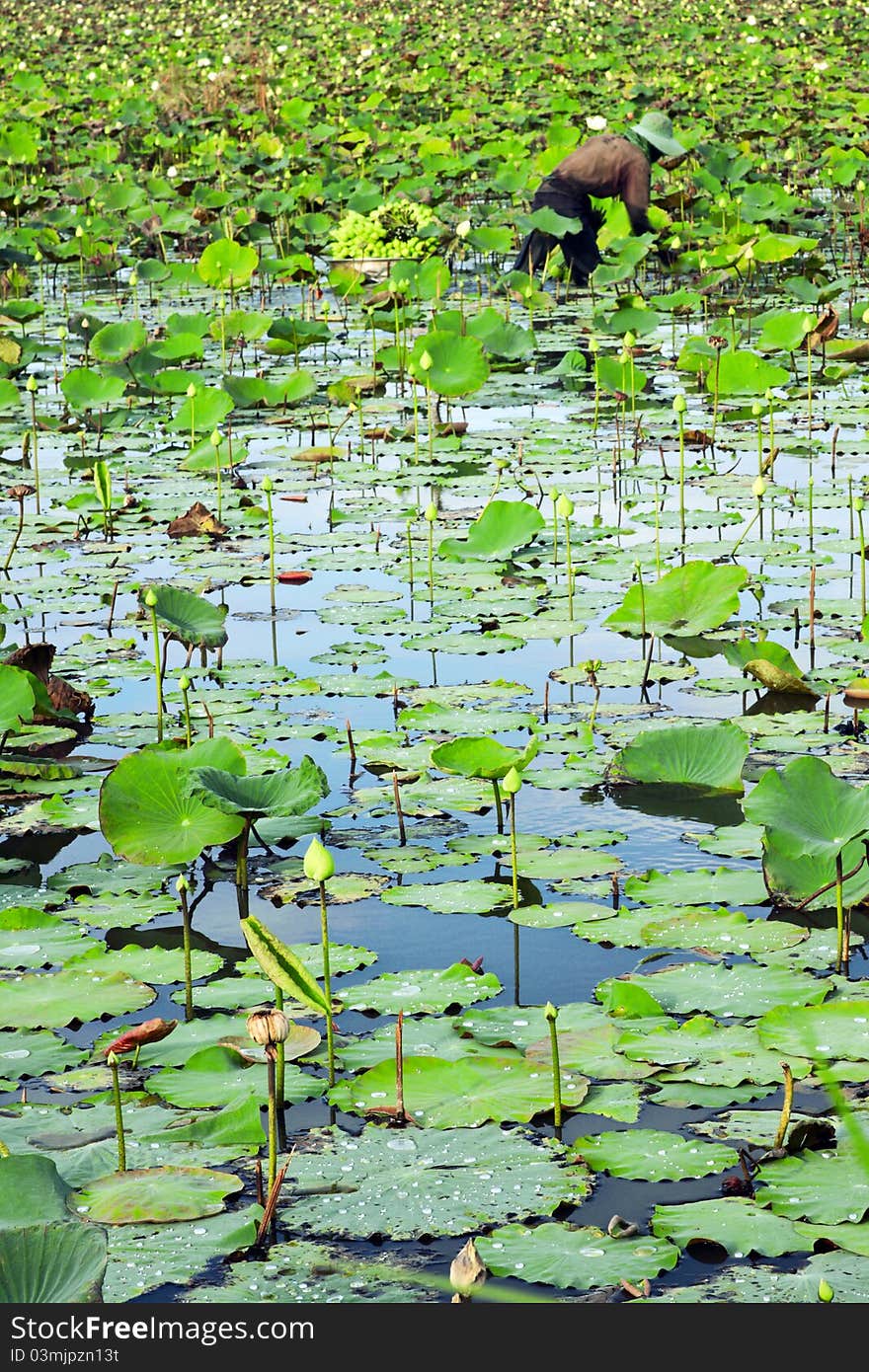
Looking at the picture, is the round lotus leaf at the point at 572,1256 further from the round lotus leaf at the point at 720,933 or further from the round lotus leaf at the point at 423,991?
the round lotus leaf at the point at 720,933

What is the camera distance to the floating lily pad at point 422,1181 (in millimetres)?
2125

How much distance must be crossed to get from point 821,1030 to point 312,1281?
2.73ft

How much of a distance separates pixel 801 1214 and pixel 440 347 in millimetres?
4698

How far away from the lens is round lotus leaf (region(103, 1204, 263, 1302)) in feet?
6.60

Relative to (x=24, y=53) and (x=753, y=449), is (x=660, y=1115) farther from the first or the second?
(x=24, y=53)

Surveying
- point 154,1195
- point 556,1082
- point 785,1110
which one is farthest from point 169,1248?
point 785,1110

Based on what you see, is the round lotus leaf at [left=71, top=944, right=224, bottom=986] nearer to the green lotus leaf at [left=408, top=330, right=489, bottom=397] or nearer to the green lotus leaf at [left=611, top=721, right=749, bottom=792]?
the green lotus leaf at [left=611, top=721, right=749, bottom=792]

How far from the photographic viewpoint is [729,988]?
2.66m

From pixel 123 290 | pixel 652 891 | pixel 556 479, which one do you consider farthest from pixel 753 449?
pixel 123 290

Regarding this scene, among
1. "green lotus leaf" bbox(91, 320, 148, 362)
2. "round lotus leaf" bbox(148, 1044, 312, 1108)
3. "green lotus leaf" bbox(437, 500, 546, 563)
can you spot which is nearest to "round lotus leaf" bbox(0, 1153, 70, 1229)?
"round lotus leaf" bbox(148, 1044, 312, 1108)

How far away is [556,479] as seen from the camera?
595cm

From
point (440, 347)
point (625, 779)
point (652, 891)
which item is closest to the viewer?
point (652, 891)

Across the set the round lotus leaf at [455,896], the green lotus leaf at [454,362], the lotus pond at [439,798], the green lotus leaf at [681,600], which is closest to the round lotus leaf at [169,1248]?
the lotus pond at [439,798]

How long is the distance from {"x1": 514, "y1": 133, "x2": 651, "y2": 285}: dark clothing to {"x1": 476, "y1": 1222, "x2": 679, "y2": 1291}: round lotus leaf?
7.99 m
